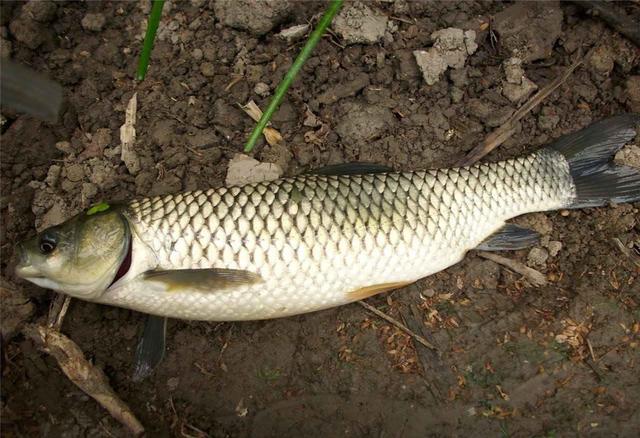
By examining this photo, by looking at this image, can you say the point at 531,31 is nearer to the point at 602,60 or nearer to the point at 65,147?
the point at 602,60

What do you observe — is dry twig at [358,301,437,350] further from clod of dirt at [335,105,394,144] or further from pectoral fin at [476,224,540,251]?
clod of dirt at [335,105,394,144]

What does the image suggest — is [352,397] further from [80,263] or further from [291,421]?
[80,263]

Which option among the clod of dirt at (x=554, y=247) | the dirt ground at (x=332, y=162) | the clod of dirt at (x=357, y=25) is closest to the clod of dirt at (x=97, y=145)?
the dirt ground at (x=332, y=162)

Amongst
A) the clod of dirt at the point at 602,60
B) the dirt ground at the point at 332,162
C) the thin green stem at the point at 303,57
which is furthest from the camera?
the clod of dirt at the point at 602,60

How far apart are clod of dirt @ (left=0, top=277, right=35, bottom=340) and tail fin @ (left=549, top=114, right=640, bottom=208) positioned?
3384 mm

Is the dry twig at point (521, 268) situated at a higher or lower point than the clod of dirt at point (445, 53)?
lower

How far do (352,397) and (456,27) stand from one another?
2.51 m

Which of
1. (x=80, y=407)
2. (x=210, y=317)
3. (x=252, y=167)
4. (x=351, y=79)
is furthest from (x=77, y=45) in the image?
(x=80, y=407)

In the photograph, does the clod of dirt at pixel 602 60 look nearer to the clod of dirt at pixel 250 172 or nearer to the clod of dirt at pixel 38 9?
the clod of dirt at pixel 250 172

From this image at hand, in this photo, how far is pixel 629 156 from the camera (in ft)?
11.0

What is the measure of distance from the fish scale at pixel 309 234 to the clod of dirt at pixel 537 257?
376mm

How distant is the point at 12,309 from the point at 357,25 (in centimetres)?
279

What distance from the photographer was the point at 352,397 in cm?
318

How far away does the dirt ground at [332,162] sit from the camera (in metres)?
3.14
